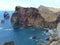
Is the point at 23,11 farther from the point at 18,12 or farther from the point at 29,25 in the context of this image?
the point at 29,25

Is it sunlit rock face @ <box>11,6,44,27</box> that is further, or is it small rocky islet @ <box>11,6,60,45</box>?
sunlit rock face @ <box>11,6,44,27</box>

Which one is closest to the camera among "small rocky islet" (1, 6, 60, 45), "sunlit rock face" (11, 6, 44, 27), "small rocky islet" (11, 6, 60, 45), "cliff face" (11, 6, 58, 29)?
"small rocky islet" (11, 6, 60, 45)

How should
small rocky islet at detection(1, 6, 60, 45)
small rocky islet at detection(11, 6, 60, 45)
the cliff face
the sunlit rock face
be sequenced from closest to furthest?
small rocky islet at detection(11, 6, 60, 45) < small rocky islet at detection(1, 6, 60, 45) < the cliff face < the sunlit rock face

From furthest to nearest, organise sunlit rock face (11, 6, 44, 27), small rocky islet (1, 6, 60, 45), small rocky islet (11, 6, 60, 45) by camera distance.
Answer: sunlit rock face (11, 6, 44, 27)
small rocky islet (1, 6, 60, 45)
small rocky islet (11, 6, 60, 45)

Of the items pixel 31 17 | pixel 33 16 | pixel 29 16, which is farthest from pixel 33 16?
pixel 29 16

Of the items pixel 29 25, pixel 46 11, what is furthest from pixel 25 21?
pixel 46 11

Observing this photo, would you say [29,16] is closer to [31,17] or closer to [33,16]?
[31,17]

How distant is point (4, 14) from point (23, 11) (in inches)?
710

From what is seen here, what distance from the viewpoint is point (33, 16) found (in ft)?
290

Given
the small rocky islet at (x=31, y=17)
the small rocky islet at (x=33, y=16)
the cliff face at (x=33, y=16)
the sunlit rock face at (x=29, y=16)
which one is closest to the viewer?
the small rocky islet at (x=33, y=16)

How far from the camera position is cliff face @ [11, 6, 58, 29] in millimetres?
85475

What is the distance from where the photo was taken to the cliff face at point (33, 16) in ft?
280

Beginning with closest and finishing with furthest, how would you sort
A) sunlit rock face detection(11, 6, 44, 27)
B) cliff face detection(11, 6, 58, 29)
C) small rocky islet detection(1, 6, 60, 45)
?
small rocky islet detection(1, 6, 60, 45), cliff face detection(11, 6, 58, 29), sunlit rock face detection(11, 6, 44, 27)

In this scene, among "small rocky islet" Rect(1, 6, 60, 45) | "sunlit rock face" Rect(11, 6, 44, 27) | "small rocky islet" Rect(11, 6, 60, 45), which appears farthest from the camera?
"sunlit rock face" Rect(11, 6, 44, 27)
